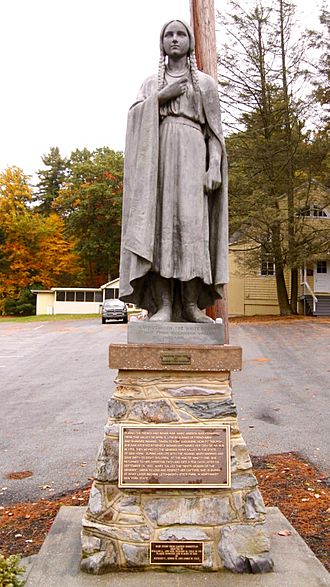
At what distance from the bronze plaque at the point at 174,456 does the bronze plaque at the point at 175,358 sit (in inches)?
16.2

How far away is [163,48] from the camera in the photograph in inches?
151

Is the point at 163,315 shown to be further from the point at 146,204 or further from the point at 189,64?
the point at 189,64

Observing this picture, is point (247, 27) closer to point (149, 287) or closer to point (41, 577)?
point (149, 287)

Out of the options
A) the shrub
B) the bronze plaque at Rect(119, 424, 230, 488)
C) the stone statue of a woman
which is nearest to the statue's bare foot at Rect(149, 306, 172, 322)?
the stone statue of a woman

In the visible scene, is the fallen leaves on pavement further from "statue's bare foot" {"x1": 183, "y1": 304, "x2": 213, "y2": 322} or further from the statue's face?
the statue's face

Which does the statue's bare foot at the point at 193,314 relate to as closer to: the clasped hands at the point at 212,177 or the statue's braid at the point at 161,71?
the clasped hands at the point at 212,177

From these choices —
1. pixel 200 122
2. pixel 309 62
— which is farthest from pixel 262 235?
pixel 200 122

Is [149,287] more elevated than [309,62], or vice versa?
[309,62]

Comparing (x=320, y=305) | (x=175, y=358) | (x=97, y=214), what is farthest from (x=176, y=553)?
(x=97, y=214)

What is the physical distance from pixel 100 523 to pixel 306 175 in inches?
954

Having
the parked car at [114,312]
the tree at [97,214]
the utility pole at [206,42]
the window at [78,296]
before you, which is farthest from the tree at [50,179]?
the utility pole at [206,42]

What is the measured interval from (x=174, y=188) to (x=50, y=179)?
1994 inches

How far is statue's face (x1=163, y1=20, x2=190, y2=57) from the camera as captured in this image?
378cm

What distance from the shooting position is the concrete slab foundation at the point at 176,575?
10.4 ft
